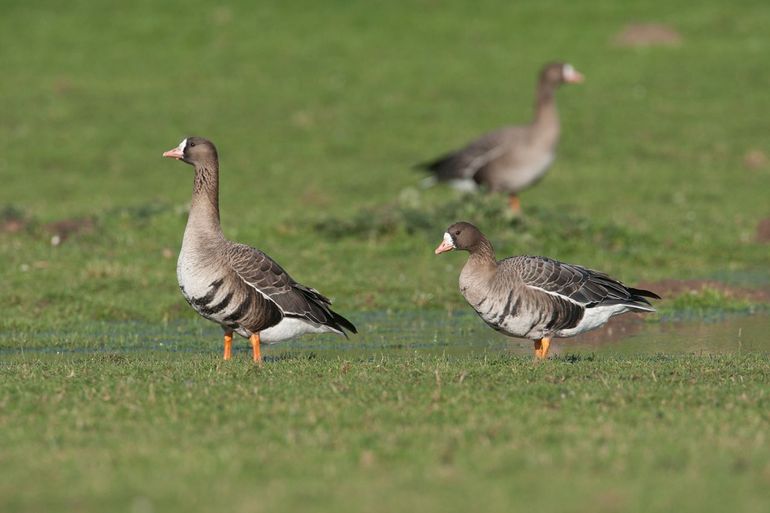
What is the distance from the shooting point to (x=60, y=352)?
15719 mm

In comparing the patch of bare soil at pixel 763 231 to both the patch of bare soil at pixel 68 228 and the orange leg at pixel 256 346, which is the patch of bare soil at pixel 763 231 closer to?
the patch of bare soil at pixel 68 228

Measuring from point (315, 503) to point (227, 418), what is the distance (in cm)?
255

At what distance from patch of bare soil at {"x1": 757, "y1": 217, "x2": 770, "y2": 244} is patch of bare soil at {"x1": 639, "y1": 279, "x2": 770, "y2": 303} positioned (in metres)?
4.49

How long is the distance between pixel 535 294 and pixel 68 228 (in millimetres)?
12448

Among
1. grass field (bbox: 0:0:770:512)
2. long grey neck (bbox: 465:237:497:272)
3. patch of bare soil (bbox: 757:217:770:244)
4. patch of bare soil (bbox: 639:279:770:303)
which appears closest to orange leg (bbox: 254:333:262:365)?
grass field (bbox: 0:0:770:512)

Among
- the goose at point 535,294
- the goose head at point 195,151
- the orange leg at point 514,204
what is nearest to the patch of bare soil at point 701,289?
the orange leg at point 514,204

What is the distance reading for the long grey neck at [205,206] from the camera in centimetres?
1419

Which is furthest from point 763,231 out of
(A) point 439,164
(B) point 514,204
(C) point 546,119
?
(A) point 439,164

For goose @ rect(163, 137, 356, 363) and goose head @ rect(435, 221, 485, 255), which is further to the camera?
goose head @ rect(435, 221, 485, 255)

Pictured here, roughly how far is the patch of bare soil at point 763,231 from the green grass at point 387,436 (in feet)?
41.6

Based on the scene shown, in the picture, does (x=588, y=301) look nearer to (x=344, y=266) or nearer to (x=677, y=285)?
(x=677, y=285)

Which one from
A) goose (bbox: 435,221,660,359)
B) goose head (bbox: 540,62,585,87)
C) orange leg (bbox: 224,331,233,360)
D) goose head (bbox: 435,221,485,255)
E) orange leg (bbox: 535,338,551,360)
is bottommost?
orange leg (bbox: 224,331,233,360)

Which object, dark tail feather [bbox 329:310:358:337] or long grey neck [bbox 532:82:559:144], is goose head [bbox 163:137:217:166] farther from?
long grey neck [bbox 532:82:559:144]

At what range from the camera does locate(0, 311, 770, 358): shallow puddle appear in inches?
629
